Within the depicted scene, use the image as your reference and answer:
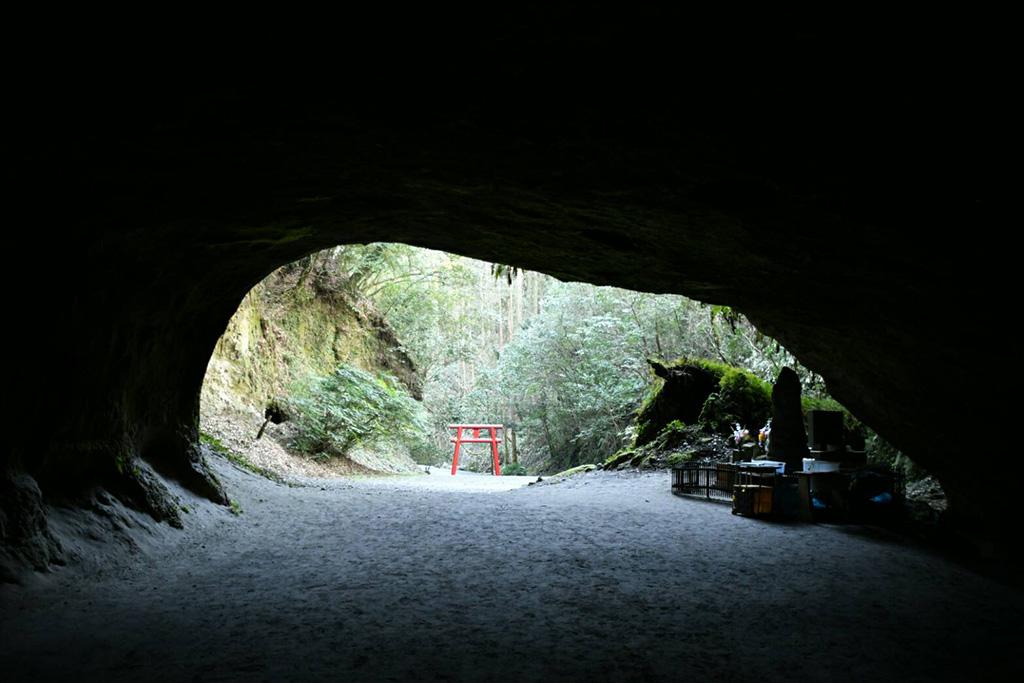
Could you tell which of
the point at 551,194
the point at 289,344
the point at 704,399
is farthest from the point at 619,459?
the point at 551,194

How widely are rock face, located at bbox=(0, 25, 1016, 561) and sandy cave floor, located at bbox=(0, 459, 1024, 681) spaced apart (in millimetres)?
1438

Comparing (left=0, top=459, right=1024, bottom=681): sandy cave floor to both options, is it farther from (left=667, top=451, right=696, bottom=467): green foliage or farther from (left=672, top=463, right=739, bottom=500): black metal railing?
(left=667, top=451, right=696, bottom=467): green foliage

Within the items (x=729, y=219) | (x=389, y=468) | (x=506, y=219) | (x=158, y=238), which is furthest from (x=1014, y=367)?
(x=389, y=468)

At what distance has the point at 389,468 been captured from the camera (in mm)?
18844

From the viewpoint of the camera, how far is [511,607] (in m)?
5.33

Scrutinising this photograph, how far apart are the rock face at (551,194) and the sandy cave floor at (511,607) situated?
144 cm

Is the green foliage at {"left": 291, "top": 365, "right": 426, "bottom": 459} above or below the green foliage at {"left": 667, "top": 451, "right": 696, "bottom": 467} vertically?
above

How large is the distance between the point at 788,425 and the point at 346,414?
9.40 m

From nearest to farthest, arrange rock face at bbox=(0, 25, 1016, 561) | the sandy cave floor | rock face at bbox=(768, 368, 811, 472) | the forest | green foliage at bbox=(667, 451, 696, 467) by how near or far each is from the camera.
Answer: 1. rock face at bbox=(0, 25, 1016, 561)
2. the sandy cave floor
3. rock face at bbox=(768, 368, 811, 472)
4. green foliage at bbox=(667, 451, 696, 467)
5. the forest

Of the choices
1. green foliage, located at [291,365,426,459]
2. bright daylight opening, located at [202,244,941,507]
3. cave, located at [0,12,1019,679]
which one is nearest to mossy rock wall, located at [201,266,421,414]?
bright daylight opening, located at [202,244,941,507]

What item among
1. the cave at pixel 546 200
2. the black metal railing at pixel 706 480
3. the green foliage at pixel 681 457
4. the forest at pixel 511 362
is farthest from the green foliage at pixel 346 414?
the black metal railing at pixel 706 480

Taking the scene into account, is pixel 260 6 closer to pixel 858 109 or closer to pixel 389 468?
pixel 858 109

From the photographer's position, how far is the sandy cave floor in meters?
4.14

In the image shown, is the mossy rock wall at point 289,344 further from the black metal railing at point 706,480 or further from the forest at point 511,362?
the black metal railing at point 706,480
